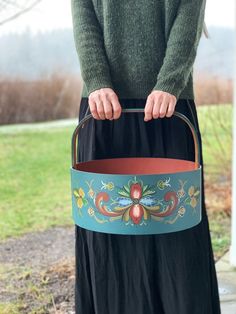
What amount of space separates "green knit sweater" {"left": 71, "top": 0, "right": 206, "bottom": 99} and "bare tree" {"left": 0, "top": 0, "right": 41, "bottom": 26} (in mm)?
1230

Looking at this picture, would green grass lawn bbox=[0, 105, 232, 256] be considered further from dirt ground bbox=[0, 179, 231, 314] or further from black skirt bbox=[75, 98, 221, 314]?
black skirt bbox=[75, 98, 221, 314]

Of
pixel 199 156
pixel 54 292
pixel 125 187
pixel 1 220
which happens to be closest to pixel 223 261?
pixel 54 292

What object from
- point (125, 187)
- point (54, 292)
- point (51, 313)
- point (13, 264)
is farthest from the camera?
point (13, 264)

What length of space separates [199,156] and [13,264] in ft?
4.42

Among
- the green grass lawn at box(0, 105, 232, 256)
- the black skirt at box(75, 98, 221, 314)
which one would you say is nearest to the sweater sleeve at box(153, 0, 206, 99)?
the black skirt at box(75, 98, 221, 314)

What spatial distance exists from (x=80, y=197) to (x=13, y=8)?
1.61 metres

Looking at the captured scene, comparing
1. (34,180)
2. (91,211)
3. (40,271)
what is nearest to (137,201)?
(91,211)

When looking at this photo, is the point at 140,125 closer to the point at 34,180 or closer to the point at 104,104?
the point at 104,104

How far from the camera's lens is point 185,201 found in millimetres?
1115

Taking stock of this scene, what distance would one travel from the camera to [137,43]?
123 cm

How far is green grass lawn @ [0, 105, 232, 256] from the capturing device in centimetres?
283

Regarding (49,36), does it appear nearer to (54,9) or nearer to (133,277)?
(54,9)

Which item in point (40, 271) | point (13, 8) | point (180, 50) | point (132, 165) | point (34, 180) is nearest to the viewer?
point (180, 50)

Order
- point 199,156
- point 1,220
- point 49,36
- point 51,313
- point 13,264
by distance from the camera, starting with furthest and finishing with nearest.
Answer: point 49,36
point 1,220
point 13,264
point 51,313
point 199,156
